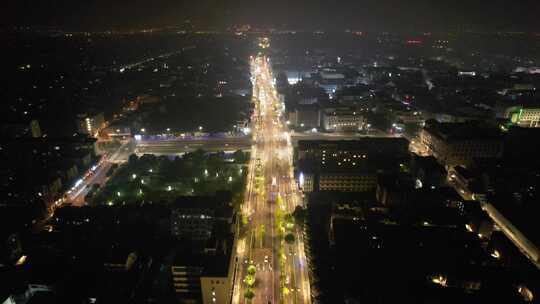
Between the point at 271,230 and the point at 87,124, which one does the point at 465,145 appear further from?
the point at 87,124

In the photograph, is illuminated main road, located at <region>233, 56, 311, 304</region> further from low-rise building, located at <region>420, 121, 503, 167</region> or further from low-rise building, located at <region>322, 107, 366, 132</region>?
low-rise building, located at <region>420, 121, 503, 167</region>

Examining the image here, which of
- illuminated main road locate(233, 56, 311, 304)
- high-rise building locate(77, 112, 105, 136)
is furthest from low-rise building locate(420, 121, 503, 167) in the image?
high-rise building locate(77, 112, 105, 136)

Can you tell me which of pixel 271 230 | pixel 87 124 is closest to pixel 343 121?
pixel 271 230

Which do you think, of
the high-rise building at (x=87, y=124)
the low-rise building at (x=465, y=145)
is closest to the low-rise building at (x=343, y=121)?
the low-rise building at (x=465, y=145)

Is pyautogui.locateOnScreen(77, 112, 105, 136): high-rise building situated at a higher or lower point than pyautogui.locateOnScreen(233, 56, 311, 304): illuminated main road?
higher

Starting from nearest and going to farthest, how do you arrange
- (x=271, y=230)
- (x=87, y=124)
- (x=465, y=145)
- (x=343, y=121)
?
1. (x=271, y=230)
2. (x=465, y=145)
3. (x=87, y=124)
4. (x=343, y=121)

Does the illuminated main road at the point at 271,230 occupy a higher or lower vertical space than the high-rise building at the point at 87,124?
lower

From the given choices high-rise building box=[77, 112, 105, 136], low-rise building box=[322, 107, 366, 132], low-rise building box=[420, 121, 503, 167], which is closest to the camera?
low-rise building box=[420, 121, 503, 167]

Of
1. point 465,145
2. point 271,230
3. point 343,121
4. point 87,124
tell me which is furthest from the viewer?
point 343,121

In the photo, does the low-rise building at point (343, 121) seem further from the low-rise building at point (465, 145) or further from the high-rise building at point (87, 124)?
the high-rise building at point (87, 124)
